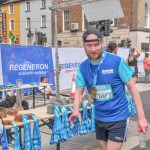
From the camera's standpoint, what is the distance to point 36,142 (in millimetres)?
4520

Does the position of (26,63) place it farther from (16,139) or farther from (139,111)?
(139,111)

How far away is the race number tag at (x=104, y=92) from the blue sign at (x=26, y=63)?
381 inches

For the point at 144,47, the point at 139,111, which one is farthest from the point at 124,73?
the point at 144,47

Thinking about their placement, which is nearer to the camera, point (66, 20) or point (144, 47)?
point (144, 47)

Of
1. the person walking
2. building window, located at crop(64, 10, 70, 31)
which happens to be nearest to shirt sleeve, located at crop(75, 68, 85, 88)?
the person walking

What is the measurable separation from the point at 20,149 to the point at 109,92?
5.33ft

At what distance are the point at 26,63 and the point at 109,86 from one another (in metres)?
10.5

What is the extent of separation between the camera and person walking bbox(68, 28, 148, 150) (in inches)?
135

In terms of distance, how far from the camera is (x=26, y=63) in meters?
13.7

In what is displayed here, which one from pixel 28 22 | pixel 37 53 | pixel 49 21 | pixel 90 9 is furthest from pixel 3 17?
pixel 90 9

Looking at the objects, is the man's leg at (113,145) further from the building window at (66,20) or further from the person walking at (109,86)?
the building window at (66,20)

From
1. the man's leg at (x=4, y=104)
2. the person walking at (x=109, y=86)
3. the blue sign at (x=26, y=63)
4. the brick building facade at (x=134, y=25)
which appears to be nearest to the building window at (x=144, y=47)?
the brick building facade at (x=134, y=25)

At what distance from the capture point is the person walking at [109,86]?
3.43 meters

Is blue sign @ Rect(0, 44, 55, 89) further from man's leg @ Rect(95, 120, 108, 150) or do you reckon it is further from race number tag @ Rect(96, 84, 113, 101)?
race number tag @ Rect(96, 84, 113, 101)
